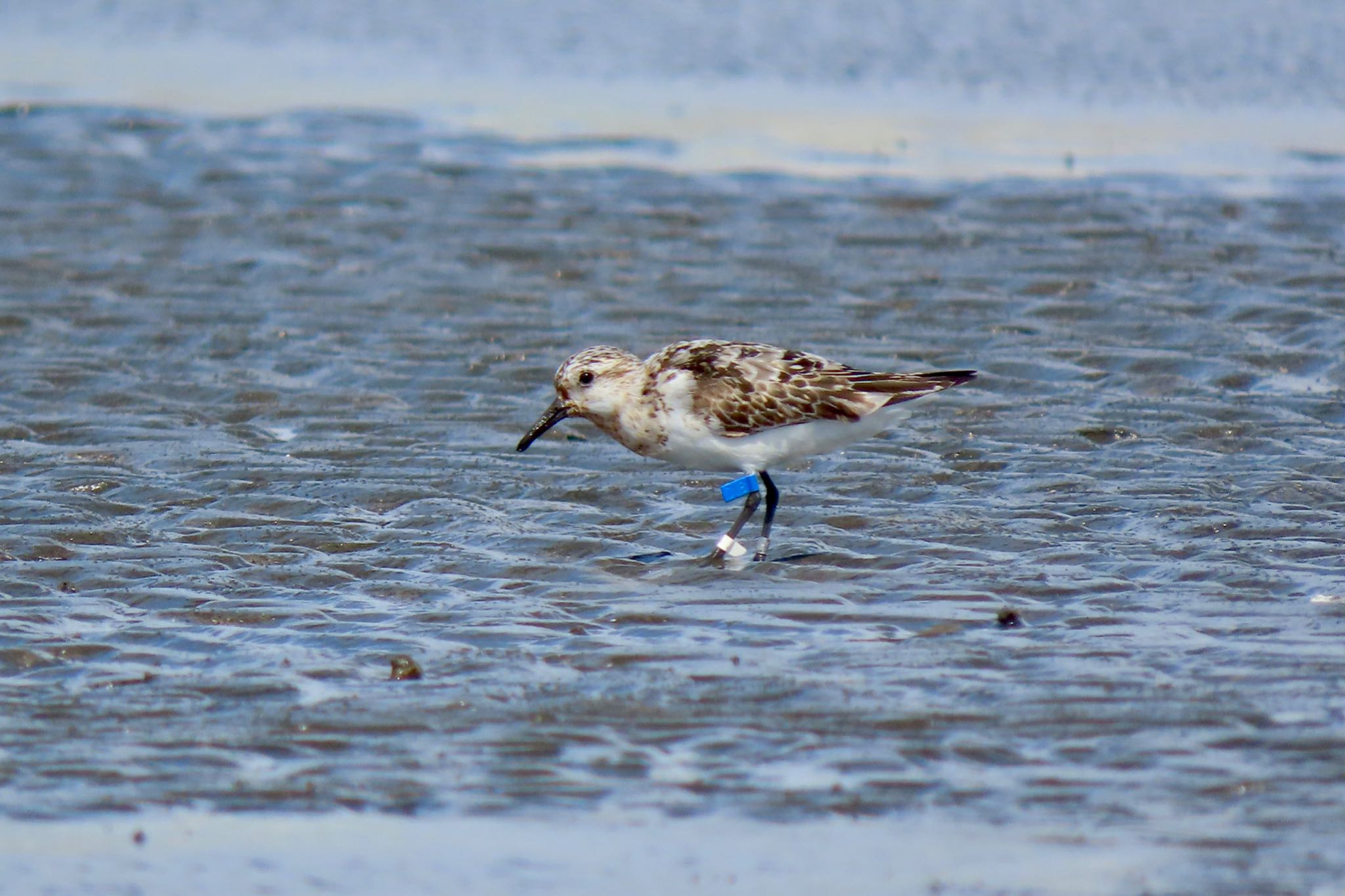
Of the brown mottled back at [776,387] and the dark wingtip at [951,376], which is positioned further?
the dark wingtip at [951,376]

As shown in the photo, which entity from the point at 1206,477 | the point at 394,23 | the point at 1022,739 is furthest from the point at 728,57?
the point at 1022,739

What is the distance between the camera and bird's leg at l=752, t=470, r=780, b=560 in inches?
343

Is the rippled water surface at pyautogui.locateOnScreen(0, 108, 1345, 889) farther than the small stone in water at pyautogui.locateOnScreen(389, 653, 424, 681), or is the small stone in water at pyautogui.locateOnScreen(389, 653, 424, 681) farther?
the small stone in water at pyautogui.locateOnScreen(389, 653, 424, 681)

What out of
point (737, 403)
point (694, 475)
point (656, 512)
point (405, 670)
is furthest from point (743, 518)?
point (405, 670)

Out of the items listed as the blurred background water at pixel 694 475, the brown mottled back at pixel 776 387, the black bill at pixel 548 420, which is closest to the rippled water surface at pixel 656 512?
the blurred background water at pixel 694 475

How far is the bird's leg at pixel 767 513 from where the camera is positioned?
343 inches

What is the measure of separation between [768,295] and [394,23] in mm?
11766

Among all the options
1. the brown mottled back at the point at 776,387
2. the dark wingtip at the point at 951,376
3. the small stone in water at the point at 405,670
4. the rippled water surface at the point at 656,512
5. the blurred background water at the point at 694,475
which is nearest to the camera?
the blurred background water at the point at 694,475

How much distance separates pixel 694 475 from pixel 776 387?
143 cm

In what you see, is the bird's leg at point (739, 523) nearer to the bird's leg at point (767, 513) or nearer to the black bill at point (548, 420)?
the bird's leg at point (767, 513)

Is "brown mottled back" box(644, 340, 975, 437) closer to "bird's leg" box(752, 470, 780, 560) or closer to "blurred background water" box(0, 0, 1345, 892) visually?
"bird's leg" box(752, 470, 780, 560)

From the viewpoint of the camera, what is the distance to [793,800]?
5.78 m

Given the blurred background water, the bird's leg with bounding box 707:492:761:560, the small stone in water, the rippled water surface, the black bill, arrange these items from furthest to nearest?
the black bill, the bird's leg with bounding box 707:492:761:560, the small stone in water, the rippled water surface, the blurred background water

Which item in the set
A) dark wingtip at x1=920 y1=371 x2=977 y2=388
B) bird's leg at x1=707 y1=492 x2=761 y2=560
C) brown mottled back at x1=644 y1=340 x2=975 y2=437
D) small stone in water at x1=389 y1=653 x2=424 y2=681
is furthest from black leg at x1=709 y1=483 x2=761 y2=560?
small stone in water at x1=389 y1=653 x2=424 y2=681
